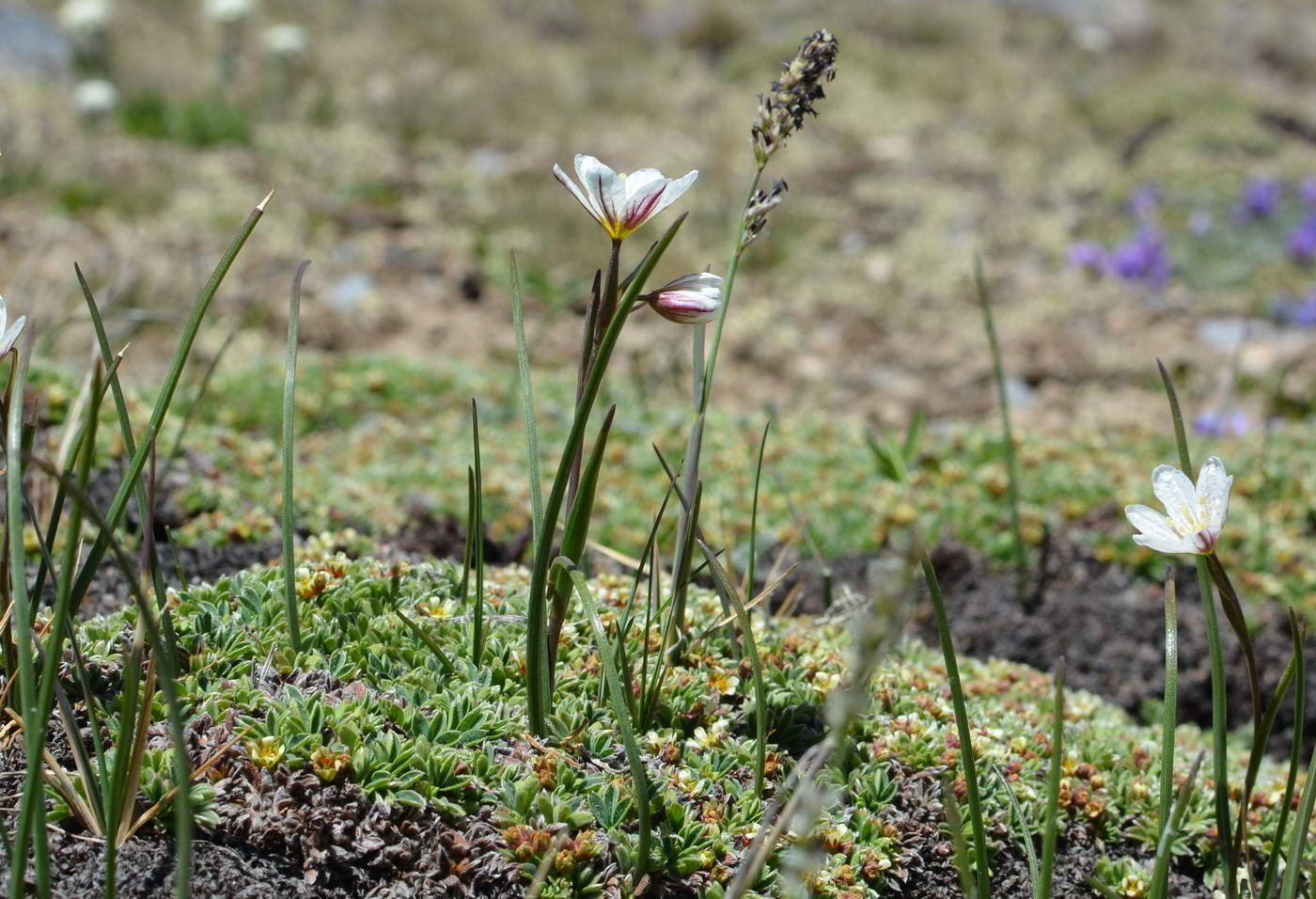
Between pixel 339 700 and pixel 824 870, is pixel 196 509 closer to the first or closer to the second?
pixel 339 700

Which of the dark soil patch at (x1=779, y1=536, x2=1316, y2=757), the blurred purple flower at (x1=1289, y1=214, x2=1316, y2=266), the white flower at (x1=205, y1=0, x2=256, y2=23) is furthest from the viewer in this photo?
the white flower at (x1=205, y1=0, x2=256, y2=23)

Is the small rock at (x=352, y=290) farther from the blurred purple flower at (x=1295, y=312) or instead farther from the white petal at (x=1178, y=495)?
the blurred purple flower at (x=1295, y=312)

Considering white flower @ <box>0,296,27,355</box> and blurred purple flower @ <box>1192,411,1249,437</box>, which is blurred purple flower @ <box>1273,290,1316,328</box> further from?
white flower @ <box>0,296,27,355</box>

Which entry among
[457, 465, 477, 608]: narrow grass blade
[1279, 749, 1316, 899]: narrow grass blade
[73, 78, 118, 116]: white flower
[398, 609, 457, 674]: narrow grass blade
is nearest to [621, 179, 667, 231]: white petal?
[457, 465, 477, 608]: narrow grass blade

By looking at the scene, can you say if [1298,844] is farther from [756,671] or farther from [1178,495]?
[756,671]

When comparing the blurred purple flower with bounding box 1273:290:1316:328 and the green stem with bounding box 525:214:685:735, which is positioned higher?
the blurred purple flower with bounding box 1273:290:1316:328

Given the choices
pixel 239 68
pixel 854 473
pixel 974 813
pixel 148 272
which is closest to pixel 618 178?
pixel 974 813

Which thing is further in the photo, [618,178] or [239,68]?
[239,68]
